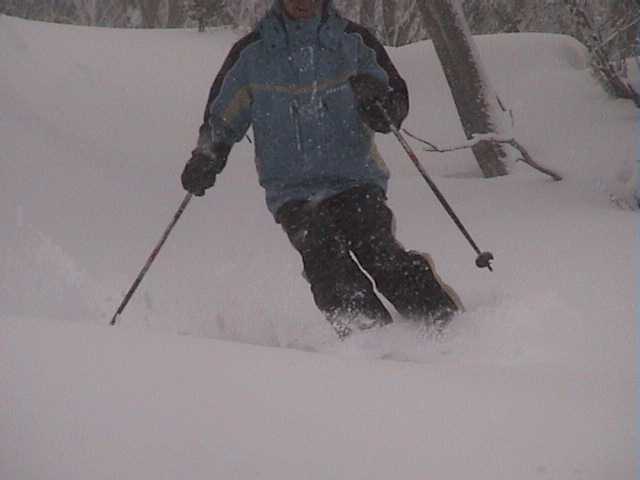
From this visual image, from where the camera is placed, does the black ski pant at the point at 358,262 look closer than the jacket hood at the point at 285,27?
Yes

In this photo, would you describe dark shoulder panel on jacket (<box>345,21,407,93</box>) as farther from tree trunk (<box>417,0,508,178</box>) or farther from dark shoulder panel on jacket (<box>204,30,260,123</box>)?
tree trunk (<box>417,0,508,178</box>)

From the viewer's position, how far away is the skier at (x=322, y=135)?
2.76 m

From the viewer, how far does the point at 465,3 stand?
559 inches

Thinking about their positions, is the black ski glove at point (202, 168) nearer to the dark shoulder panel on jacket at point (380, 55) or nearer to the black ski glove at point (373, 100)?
the black ski glove at point (373, 100)

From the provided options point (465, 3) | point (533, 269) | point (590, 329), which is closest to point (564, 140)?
point (533, 269)

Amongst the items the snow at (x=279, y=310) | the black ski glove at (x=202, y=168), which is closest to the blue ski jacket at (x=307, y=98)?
the black ski glove at (x=202, y=168)

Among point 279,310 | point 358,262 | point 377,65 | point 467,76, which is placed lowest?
point 279,310

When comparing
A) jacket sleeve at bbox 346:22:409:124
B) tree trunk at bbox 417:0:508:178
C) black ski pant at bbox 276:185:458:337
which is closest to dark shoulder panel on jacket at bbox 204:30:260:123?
jacket sleeve at bbox 346:22:409:124

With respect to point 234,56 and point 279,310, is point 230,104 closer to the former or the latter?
point 234,56

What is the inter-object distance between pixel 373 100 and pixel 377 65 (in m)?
0.23

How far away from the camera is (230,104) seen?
296cm

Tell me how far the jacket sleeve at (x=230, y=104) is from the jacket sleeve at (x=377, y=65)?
0.45 m

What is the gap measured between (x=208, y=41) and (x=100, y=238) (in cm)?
694

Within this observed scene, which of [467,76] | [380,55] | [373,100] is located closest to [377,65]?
[380,55]
